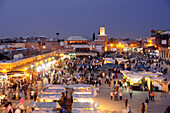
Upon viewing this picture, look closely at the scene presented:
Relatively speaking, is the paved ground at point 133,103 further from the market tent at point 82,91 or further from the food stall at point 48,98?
the food stall at point 48,98

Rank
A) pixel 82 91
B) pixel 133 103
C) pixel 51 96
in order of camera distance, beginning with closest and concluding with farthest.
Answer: pixel 51 96 → pixel 82 91 → pixel 133 103

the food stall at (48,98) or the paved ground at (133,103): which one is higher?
the food stall at (48,98)

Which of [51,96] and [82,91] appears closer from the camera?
[51,96]

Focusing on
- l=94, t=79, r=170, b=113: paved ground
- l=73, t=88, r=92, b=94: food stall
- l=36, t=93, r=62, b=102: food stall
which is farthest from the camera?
l=73, t=88, r=92, b=94: food stall

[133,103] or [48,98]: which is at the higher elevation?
[48,98]

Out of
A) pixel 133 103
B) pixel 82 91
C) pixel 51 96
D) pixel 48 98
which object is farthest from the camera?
pixel 133 103

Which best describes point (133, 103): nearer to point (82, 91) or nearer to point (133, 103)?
point (133, 103)

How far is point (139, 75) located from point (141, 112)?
661 cm

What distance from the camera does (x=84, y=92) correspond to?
40.8ft

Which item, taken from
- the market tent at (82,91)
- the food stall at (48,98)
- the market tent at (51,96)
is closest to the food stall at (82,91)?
the market tent at (82,91)

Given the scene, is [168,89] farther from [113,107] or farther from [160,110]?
[113,107]

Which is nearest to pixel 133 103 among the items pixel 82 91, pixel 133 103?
pixel 133 103

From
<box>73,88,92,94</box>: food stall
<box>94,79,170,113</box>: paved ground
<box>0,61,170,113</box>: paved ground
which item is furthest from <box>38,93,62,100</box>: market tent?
<box>94,79,170,113</box>: paved ground

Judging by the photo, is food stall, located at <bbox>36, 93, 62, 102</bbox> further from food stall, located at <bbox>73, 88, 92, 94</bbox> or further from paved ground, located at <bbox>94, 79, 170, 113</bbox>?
paved ground, located at <bbox>94, 79, 170, 113</bbox>
